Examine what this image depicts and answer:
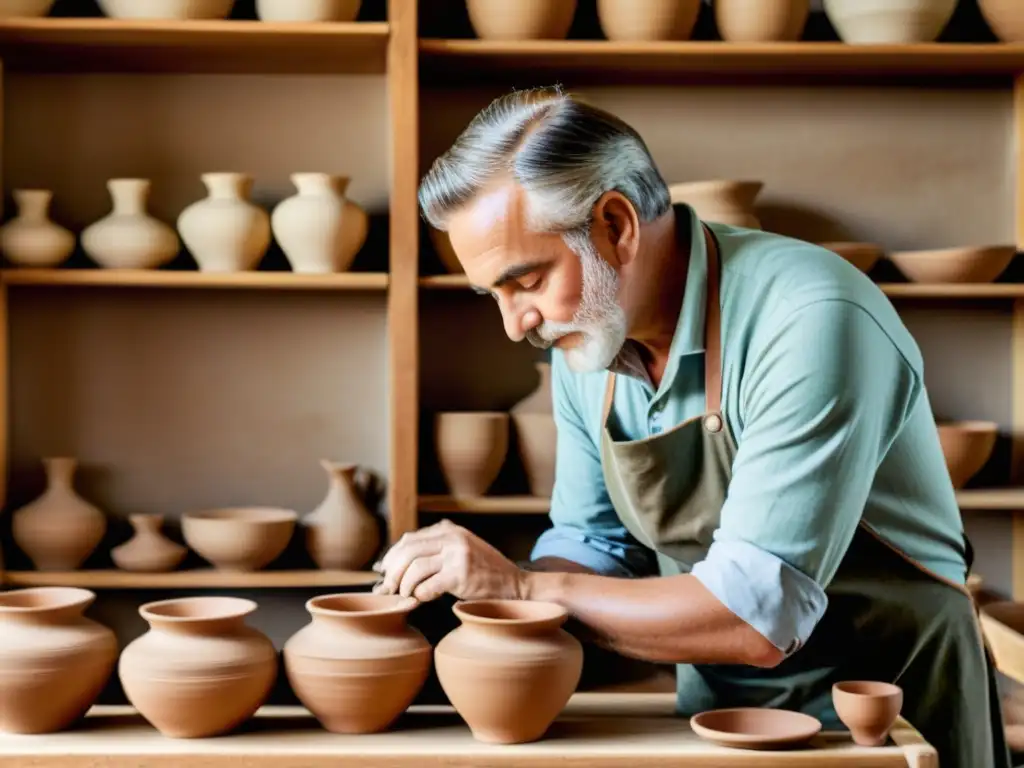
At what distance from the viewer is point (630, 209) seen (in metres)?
1.79

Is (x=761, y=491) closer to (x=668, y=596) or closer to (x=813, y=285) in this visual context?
(x=668, y=596)

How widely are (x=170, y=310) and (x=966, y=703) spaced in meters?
2.48

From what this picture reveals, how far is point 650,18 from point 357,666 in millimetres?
2118

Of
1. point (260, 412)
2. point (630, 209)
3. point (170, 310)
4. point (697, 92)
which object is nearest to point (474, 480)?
point (260, 412)

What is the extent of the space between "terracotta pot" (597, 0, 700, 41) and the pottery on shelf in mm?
411

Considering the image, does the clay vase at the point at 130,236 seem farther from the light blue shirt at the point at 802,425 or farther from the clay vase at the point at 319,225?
the light blue shirt at the point at 802,425

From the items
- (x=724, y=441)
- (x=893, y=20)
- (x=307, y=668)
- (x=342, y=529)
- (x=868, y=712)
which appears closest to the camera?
(x=868, y=712)

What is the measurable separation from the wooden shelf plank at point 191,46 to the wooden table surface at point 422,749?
197cm

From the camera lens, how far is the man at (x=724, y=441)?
1.57 m

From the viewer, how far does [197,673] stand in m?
1.60

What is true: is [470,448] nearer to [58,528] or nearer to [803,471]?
[58,528]

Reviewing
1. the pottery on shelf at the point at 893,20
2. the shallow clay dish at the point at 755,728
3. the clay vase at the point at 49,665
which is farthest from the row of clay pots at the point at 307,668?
the pottery on shelf at the point at 893,20

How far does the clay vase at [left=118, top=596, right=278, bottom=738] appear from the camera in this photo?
1598 mm

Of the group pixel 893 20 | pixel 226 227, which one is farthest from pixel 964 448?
pixel 226 227
